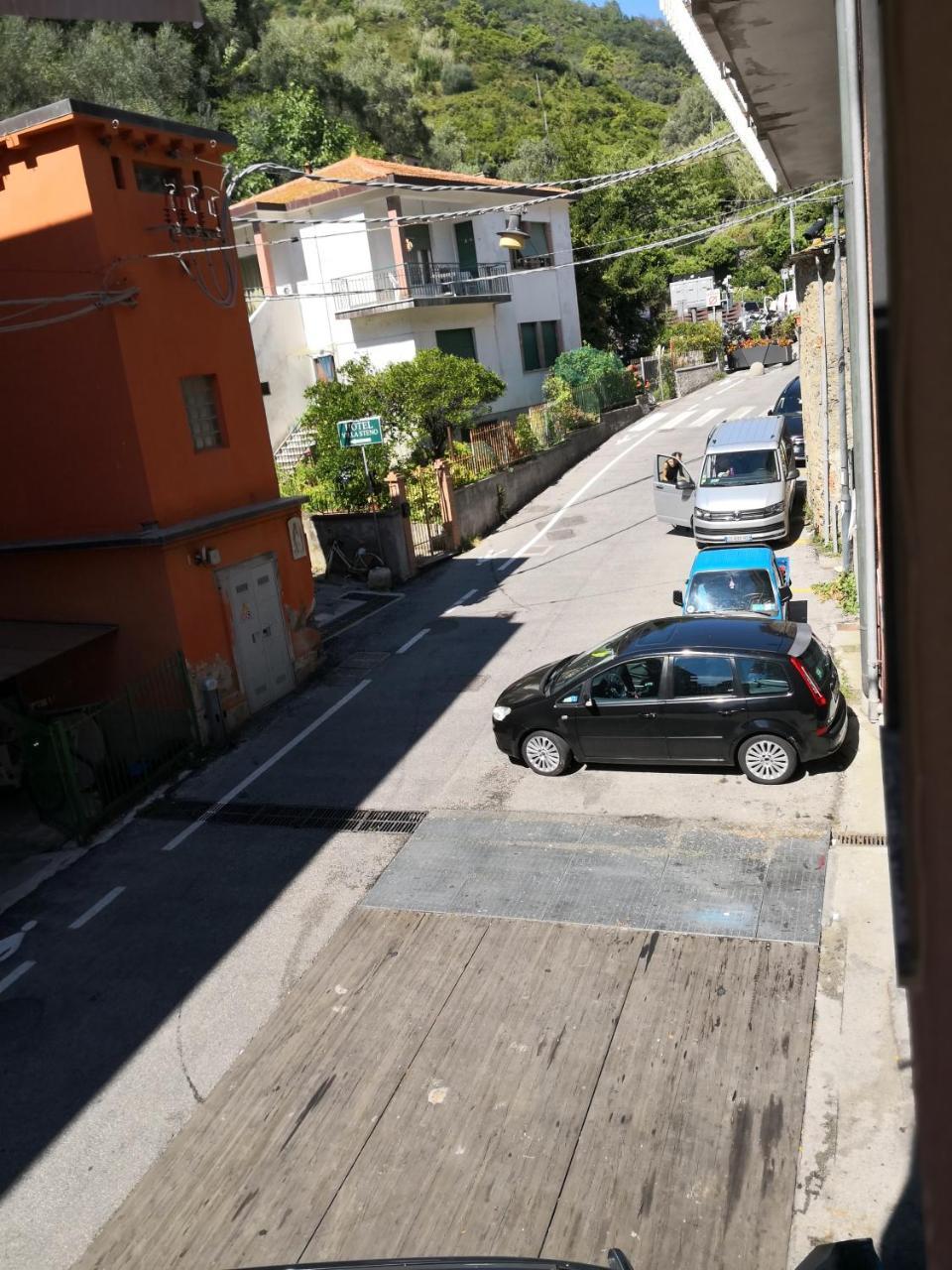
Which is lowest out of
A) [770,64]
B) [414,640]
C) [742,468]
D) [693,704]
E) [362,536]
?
[414,640]

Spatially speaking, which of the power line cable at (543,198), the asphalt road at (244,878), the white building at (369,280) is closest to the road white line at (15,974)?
the asphalt road at (244,878)

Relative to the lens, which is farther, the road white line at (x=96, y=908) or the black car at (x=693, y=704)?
the black car at (x=693, y=704)

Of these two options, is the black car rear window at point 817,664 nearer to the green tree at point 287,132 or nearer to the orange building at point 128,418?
the orange building at point 128,418

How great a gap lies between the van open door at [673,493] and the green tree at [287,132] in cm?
Result: 2627

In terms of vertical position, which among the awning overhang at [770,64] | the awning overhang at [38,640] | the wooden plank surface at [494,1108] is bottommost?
the wooden plank surface at [494,1108]

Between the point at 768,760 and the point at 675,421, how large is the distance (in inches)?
1092

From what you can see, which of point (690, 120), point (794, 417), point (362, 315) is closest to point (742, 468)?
point (794, 417)

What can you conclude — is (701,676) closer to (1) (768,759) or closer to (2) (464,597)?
(1) (768,759)

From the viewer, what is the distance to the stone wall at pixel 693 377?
43.5m

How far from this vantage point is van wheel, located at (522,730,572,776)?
11.9m

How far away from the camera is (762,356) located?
46.8 meters

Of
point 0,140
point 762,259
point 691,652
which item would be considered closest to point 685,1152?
point 691,652

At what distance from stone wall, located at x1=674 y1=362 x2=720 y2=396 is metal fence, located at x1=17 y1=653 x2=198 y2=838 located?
111 feet

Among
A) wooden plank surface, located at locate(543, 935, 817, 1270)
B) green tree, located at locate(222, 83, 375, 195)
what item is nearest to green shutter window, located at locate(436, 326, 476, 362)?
green tree, located at locate(222, 83, 375, 195)
